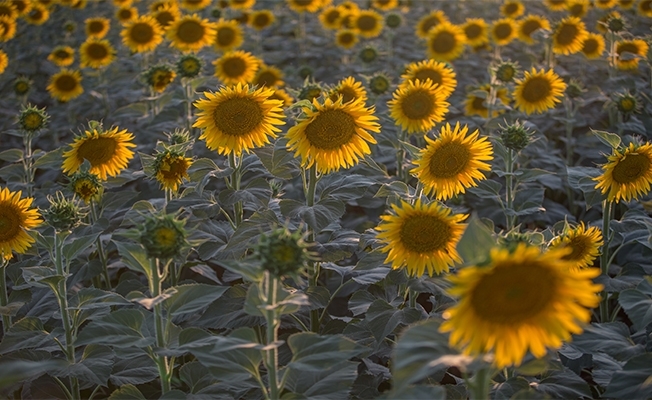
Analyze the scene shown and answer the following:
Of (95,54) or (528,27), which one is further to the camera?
(528,27)

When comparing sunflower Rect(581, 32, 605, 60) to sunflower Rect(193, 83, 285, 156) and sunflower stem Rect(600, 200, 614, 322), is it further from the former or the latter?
sunflower Rect(193, 83, 285, 156)

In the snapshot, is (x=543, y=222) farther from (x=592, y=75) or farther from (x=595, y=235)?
(x=592, y=75)

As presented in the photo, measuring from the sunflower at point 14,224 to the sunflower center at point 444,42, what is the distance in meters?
3.99

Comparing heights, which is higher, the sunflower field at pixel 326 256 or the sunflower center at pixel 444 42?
the sunflower field at pixel 326 256

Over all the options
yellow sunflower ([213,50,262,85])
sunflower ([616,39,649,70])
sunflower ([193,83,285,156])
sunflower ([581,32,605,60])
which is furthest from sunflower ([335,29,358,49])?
sunflower ([193,83,285,156])

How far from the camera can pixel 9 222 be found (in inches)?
101

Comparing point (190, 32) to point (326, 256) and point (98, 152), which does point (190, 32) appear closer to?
point (98, 152)

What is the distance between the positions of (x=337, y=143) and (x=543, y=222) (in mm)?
2077

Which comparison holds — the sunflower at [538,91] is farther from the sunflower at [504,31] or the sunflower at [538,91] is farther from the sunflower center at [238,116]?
the sunflower center at [238,116]

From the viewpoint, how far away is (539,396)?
1713 millimetres

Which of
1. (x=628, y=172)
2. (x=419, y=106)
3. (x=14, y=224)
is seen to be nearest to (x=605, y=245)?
(x=628, y=172)

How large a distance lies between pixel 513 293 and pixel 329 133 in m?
1.23

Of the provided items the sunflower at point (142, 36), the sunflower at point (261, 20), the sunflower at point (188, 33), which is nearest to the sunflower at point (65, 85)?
the sunflower at point (142, 36)

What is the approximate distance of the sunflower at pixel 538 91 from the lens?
13.5 feet
